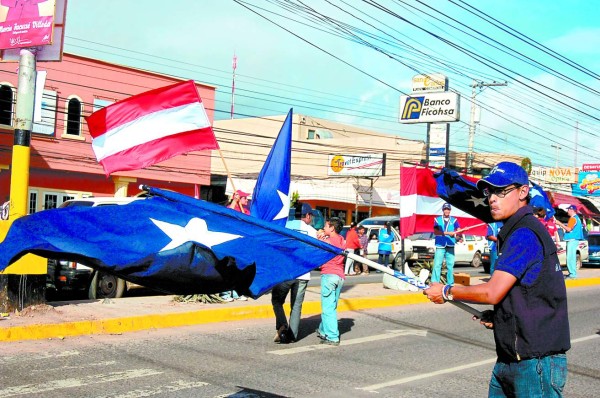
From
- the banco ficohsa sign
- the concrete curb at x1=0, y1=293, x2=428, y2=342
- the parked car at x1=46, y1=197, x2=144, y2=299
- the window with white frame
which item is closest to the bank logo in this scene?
the banco ficohsa sign

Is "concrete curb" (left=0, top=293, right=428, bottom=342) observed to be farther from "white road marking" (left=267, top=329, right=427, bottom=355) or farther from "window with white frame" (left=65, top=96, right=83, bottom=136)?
"window with white frame" (left=65, top=96, right=83, bottom=136)

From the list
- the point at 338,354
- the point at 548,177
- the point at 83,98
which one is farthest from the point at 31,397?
the point at 548,177

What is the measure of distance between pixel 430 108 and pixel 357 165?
7.49m

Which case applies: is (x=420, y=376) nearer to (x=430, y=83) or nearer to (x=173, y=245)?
(x=173, y=245)

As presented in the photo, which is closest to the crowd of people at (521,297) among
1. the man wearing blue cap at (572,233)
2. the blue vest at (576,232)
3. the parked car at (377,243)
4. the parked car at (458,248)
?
the man wearing blue cap at (572,233)

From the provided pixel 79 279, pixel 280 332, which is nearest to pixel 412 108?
pixel 79 279

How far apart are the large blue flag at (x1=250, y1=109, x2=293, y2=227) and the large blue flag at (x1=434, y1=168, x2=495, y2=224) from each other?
336 cm

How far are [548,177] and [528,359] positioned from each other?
7873cm

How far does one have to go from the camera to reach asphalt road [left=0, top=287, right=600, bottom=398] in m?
7.27

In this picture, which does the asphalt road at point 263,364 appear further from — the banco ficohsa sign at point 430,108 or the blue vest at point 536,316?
the banco ficohsa sign at point 430,108

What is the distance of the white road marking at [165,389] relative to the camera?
6887 millimetres

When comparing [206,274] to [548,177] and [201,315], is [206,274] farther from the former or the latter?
[548,177]

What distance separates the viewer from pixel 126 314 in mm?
10891

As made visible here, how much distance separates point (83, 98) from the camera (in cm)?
3241
